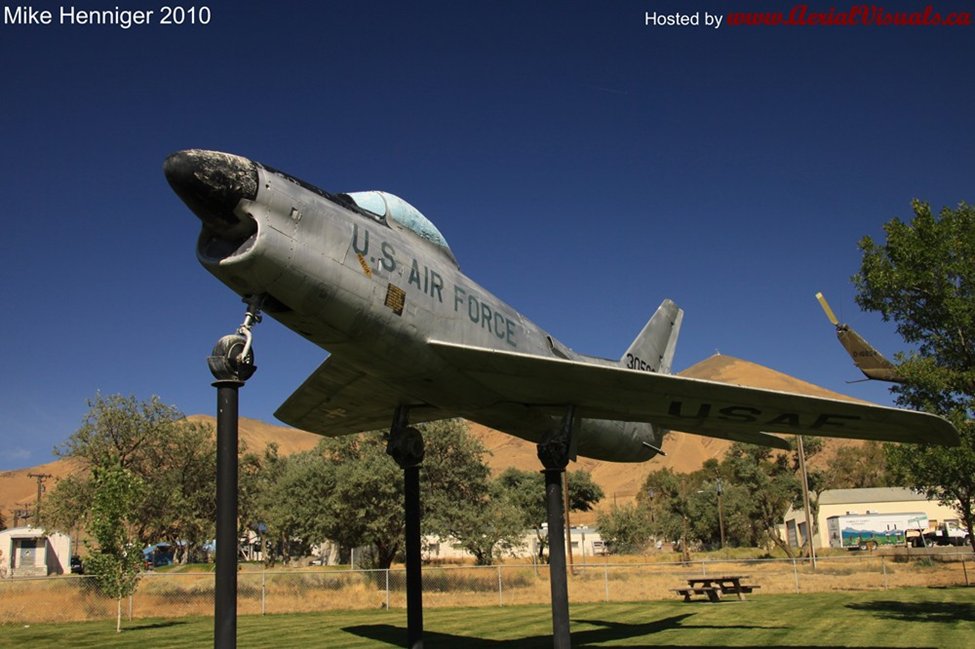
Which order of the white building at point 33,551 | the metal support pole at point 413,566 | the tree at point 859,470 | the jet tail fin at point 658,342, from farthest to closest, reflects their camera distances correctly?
1. the tree at point 859,470
2. the white building at point 33,551
3. the jet tail fin at point 658,342
4. the metal support pole at point 413,566

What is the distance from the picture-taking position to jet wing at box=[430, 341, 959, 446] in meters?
9.44

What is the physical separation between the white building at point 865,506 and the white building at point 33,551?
66.5 metres

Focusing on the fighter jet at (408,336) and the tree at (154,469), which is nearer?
the fighter jet at (408,336)

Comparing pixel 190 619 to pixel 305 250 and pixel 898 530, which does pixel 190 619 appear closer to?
pixel 305 250

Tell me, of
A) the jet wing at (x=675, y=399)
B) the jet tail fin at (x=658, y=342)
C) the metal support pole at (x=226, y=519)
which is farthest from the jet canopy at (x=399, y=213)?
the jet tail fin at (x=658, y=342)

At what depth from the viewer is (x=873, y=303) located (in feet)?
63.0

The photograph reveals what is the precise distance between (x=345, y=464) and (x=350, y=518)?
2648 millimetres

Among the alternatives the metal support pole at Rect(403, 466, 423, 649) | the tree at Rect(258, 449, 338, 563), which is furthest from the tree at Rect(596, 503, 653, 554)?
the metal support pole at Rect(403, 466, 423, 649)

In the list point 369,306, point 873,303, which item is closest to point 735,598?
point 873,303

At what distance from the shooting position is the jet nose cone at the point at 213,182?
6852 mm

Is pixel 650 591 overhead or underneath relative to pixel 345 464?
underneath

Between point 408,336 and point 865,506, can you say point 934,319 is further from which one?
point 865,506

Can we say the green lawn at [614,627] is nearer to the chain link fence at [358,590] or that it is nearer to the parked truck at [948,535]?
the chain link fence at [358,590]

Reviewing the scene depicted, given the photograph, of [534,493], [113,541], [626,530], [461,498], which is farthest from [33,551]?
[626,530]
